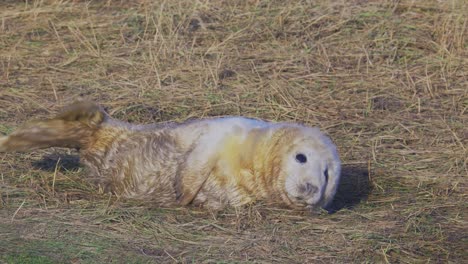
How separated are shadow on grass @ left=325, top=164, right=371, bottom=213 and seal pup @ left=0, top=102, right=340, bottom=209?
308mm

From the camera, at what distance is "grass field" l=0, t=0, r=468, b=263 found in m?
4.77

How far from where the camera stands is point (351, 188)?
5.65 metres

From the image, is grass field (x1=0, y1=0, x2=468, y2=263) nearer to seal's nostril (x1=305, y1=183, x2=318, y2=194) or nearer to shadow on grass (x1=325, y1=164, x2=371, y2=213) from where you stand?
shadow on grass (x1=325, y1=164, x2=371, y2=213)

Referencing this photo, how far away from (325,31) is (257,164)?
3158mm

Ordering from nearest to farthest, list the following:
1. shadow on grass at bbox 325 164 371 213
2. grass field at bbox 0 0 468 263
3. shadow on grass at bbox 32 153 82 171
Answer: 1. grass field at bbox 0 0 468 263
2. shadow on grass at bbox 325 164 371 213
3. shadow on grass at bbox 32 153 82 171

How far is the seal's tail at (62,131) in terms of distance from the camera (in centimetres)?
548

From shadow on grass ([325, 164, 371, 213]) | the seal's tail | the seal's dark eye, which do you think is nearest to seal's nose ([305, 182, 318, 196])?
the seal's dark eye

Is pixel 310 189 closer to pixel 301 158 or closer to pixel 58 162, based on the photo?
pixel 301 158

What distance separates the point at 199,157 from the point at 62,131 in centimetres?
83

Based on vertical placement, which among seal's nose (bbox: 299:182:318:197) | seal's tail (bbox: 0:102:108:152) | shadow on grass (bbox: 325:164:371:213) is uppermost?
seal's tail (bbox: 0:102:108:152)

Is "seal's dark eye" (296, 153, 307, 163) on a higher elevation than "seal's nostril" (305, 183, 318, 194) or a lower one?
higher

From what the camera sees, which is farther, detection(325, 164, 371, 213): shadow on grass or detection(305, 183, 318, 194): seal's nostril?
detection(325, 164, 371, 213): shadow on grass

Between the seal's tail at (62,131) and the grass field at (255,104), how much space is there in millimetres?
168

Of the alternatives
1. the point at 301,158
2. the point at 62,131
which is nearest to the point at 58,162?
the point at 62,131
